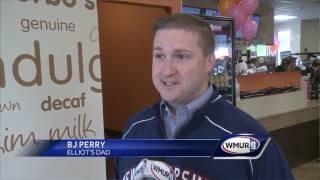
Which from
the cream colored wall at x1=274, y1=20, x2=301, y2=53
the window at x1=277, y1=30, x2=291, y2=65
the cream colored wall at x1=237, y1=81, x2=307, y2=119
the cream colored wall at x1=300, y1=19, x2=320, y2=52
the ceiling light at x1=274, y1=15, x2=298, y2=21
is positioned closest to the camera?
the cream colored wall at x1=237, y1=81, x2=307, y2=119

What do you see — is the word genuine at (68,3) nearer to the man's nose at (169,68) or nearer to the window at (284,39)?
the man's nose at (169,68)

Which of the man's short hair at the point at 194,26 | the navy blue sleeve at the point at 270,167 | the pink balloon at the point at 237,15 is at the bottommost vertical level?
the navy blue sleeve at the point at 270,167

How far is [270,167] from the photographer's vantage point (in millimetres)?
1220

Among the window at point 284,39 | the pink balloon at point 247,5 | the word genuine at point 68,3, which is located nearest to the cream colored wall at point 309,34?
the window at point 284,39

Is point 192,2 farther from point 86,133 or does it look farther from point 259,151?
point 259,151

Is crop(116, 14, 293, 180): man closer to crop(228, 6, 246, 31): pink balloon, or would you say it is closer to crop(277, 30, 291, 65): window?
crop(228, 6, 246, 31): pink balloon

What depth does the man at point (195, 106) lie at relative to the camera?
121 cm

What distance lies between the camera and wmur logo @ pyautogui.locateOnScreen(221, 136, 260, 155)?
3.98 feet

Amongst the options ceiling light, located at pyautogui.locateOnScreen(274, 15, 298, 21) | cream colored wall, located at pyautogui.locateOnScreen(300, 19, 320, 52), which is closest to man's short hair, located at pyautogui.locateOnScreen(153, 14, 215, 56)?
ceiling light, located at pyautogui.locateOnScreen(274, 15, 298, 21)

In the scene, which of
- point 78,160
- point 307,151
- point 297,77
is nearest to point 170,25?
point 78,160

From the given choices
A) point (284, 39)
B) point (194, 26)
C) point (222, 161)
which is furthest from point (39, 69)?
point (284, 39)

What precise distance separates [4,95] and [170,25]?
0.80 m

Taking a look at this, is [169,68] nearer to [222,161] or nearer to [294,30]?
[222,161]

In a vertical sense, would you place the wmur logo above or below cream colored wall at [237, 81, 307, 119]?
above
